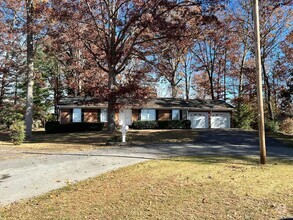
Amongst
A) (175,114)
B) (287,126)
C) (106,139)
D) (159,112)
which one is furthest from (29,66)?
(287,126)

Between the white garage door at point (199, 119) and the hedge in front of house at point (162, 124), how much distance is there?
3.05 meters

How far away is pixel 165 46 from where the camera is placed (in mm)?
26312

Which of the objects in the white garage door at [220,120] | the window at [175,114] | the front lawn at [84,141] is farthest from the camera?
the white garage door at [220,120]

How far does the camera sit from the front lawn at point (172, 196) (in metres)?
5.39

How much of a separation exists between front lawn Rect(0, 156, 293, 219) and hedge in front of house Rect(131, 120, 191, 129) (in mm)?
21464

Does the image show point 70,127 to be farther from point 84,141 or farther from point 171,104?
point 171,104

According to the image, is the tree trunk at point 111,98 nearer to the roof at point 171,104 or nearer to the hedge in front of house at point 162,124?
the hedge in front of house at point 162,124

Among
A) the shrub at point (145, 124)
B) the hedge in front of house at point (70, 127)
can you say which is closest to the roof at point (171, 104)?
the shrub at point (145, 124)

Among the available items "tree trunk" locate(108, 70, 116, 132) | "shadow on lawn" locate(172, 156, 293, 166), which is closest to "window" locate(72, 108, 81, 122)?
"tree trunk" locate(108, 70, 116, 132)

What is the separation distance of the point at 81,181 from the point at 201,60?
3527 centimetres

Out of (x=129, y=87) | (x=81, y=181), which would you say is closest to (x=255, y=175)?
(x=81, y=181)

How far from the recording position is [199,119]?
3403cm

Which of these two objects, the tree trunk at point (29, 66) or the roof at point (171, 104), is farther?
the roof at point (171, 104)

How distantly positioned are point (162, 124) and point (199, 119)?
18.4 feet
